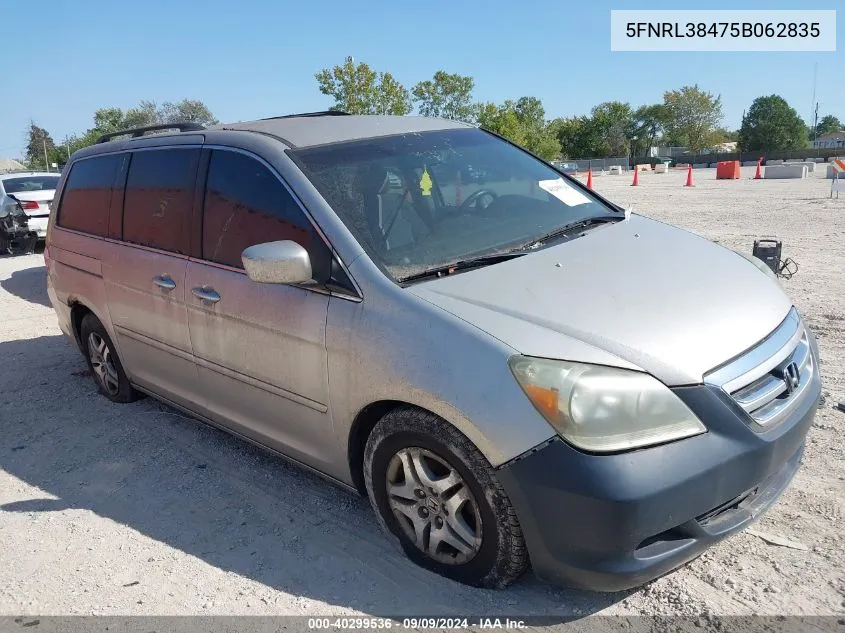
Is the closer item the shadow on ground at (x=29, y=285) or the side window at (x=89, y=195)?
the side window at (x=89, y=195)

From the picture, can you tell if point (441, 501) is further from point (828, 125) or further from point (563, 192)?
point (828, 125)

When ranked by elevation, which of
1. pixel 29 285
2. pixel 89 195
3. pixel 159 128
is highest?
pixel 159 128

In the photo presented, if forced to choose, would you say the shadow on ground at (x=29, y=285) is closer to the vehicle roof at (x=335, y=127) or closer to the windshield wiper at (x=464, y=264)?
the vehicle roof at (x=335, y=127)

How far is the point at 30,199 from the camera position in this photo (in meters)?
13.7

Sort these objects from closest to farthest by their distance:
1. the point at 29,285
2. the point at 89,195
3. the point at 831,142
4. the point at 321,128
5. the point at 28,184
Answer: the point at 321,128 < the point at 89,195 < the point at 29,285 < the point at 28,184 < the point at 831,142

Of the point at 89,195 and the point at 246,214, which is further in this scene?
the point at 89,195

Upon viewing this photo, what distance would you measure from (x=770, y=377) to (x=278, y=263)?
78.0 inches

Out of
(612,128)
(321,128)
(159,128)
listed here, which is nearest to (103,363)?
(159,128)

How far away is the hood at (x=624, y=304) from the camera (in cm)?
246

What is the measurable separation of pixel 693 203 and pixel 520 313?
17995mm

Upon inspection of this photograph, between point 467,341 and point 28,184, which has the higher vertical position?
point 28,184

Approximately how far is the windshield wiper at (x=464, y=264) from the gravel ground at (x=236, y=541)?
122 cm

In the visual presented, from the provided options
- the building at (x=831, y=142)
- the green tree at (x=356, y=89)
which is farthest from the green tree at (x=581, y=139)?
the green tree at (x=356, y=89)

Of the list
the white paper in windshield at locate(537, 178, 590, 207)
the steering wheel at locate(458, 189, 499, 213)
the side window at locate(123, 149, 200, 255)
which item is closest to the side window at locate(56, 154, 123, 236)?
the side window at locate(123, 149, 200, 255)
